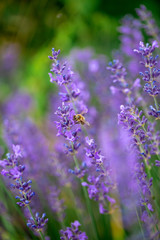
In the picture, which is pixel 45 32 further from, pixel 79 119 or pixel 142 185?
pixel 142 185

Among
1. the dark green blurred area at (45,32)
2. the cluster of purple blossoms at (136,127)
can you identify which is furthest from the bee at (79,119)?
the dark green blurred area at (45,32)

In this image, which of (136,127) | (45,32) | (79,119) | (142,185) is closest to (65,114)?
(79,119)

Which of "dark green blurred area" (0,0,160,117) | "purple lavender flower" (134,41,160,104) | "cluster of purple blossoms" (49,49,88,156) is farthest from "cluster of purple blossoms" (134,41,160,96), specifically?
"dark green blurred area" (0,0,160,117)

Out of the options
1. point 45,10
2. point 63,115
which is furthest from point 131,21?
point 45,10

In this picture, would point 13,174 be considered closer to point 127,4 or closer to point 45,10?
point 127,4

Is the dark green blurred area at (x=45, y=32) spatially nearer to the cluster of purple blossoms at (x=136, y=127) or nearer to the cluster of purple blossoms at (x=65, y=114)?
the cluster of purple blossoms at (x=65, y=114)

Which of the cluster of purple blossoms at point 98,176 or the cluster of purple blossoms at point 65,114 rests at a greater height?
the cluster of purple blossoms at point 65,114

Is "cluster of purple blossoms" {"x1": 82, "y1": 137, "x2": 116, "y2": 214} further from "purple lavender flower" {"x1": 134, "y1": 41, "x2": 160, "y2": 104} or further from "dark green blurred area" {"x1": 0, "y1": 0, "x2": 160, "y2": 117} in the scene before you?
"dark green blurred area" {"x1": 0, "y1": 0, "x2": 160, "y2": 117}
